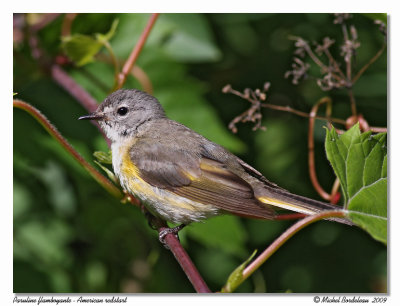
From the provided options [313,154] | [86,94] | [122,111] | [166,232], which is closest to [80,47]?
[86,94]

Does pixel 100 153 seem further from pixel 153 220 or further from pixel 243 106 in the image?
pixel 243 106

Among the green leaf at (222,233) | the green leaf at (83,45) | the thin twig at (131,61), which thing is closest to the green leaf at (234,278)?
the green leaf at (222,233)

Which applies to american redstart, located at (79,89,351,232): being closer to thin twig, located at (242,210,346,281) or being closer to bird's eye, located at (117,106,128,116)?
bird's eye, located at (117,106,128,116)

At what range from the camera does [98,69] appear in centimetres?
246

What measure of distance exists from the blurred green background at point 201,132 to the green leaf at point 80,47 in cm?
13

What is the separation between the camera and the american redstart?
2.08m

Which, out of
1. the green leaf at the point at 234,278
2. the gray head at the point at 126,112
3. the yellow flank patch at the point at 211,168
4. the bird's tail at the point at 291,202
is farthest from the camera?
the gray head at the point at 126,112

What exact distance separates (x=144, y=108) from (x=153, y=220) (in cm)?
49

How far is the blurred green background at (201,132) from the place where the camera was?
7.48 ft

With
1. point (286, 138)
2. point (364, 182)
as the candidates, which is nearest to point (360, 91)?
point (286, 138)

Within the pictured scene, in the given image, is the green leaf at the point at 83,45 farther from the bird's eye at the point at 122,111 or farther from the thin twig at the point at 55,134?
the thin twig at the point at 55,134

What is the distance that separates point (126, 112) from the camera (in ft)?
7.77

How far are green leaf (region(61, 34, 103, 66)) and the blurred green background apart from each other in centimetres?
13

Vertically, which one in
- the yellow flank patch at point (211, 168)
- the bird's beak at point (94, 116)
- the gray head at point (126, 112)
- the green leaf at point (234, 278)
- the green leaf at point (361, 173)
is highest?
the gray head at point (126, 112)
